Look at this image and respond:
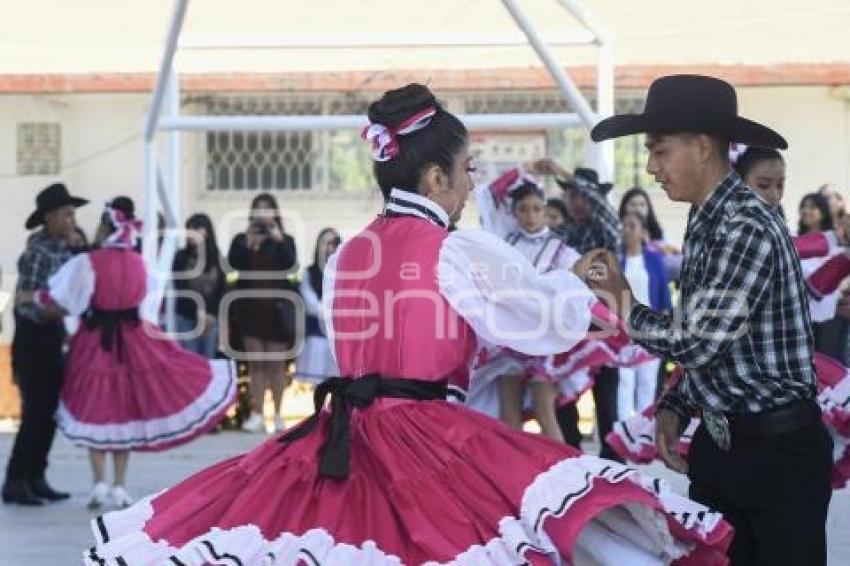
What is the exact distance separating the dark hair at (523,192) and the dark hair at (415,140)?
Result: 5.05m

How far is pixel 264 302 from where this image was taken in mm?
13766

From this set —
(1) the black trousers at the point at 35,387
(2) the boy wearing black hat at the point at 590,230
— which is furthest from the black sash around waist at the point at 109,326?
(2) the boy wearing black hat at the point at 590,230

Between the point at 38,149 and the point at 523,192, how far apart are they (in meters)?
7.68

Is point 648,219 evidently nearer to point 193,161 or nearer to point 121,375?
point 121,375

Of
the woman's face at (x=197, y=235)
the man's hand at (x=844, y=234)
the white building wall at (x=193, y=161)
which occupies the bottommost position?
the man's hand at (x=844, y=234)

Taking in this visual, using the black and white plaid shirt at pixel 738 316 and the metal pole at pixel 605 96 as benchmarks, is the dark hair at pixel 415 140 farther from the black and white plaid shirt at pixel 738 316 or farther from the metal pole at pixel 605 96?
the metal pole at pixel 605 96

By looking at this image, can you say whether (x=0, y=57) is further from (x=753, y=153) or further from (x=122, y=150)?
(x=753, y=153)

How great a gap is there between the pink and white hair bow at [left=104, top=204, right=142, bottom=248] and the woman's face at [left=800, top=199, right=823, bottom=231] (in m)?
4.09

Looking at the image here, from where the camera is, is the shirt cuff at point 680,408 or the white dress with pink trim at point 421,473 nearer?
the white dress with pink trim at point 421,473

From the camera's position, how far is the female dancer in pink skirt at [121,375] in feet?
32.0

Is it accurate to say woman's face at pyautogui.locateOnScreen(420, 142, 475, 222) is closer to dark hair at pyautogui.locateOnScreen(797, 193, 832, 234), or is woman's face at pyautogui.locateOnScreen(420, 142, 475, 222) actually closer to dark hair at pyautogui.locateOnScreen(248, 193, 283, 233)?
dark hair at pyautogui.locateOnScreen(797, 193, 832, 234)

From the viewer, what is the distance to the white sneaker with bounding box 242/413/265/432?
13.7 metres

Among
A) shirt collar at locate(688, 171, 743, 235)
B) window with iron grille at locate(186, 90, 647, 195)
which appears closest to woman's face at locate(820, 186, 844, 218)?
window with iron grille at locate(186, 90, 647, 195)

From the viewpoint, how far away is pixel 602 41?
10680 mm
